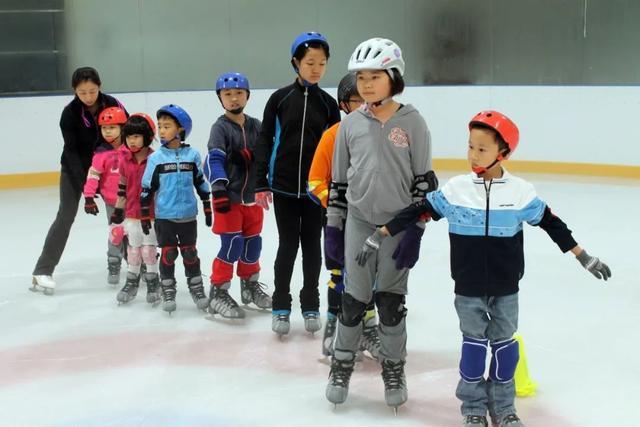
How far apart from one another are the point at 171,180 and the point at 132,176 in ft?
1.16

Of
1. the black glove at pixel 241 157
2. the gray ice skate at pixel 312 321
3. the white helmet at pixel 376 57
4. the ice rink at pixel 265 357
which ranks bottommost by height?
the ice rink at pixel 265 357

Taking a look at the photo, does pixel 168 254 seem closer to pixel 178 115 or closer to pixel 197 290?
pixel 197 290

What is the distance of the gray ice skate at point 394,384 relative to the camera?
3.31m

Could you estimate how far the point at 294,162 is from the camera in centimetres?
410

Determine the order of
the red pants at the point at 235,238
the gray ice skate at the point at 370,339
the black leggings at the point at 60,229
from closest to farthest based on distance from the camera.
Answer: the gray ice skate at the point at 370,339
the red pants at the point at 235,238
the black leggings at the point at 60,229

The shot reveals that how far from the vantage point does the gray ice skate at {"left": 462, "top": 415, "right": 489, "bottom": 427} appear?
10.0 ft

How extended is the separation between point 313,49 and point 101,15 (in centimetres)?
653

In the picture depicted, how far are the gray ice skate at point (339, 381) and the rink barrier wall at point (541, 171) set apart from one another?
6530 millimetres

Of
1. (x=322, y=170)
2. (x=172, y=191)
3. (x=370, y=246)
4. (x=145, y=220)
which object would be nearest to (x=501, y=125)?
(x=370, y=246)

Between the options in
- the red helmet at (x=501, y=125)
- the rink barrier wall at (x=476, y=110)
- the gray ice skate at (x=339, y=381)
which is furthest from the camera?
the rink barrier wall at (x=476, y=110)

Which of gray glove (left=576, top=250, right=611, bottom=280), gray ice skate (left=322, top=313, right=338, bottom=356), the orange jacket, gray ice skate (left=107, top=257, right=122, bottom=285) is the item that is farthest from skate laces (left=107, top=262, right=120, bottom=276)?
gray glove (left=576, top=250, right=611, bottom=280)

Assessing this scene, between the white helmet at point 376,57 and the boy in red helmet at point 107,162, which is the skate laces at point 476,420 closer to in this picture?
the white helmet at point 376,57

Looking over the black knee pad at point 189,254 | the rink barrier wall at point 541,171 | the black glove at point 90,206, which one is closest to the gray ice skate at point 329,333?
the black knee pad at point 189,254

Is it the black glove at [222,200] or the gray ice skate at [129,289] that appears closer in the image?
the black glove at [222,200]
